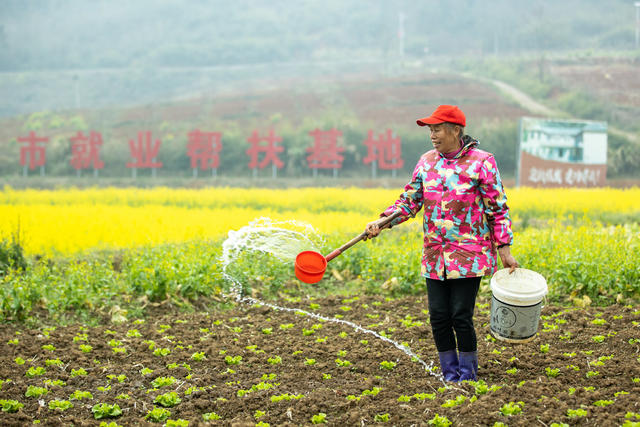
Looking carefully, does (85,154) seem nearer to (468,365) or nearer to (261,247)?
(261,247)

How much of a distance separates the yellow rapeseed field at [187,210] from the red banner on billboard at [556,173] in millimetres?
883

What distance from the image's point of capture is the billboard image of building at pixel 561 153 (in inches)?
587

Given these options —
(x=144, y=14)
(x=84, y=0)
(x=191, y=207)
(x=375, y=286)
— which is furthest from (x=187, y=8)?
(x=375, y=286)

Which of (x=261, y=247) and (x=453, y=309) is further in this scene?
(x=261, y=247)

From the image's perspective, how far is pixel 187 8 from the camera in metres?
50.6

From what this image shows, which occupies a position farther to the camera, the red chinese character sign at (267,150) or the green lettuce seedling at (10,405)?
the red chinese character sign at (267,150)

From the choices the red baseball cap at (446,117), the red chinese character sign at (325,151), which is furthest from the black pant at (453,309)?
the red chinese character sign at (325,151)

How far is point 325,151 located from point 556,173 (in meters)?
6.44

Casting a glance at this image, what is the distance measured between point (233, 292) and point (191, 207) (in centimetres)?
758

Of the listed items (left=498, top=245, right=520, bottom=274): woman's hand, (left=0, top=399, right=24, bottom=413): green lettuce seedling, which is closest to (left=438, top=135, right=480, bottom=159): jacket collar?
(left=498, top=245, right=520, bottom=274): woman's hand

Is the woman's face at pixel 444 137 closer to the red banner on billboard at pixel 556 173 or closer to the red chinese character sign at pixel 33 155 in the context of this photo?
the red banner on billboard at pixel 556 173

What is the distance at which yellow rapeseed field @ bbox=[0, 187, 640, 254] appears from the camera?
8438 mm

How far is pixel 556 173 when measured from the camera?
601 inches

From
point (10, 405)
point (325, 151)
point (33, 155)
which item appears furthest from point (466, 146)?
point (33, 155)
